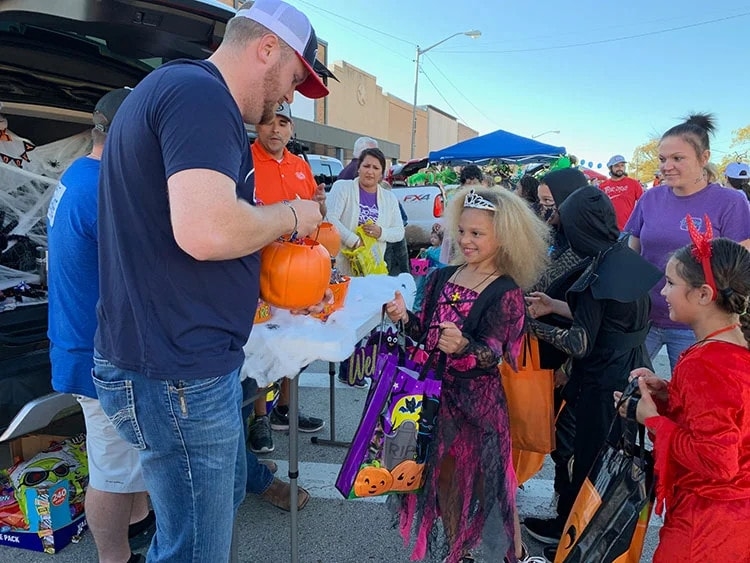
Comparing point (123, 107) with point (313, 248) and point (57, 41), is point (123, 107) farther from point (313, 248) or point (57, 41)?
point (57, 41)

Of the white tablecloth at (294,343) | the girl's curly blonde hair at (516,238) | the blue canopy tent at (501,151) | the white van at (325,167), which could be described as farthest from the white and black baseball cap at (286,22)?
the blue canopy tent at (501,151)

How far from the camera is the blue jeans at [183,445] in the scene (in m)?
1.41

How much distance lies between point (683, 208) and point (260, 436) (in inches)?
121

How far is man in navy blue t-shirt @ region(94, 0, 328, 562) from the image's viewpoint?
1217mm

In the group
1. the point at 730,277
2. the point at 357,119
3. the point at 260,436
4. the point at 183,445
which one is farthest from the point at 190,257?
the point at 357,119

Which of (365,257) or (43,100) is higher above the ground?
(43,100)

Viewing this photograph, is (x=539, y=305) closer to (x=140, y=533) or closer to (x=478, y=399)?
(x=478, y=399)

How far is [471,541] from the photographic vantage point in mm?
2219

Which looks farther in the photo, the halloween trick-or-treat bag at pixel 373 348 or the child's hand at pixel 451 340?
the halloween trick-or-treat bag at pixel 373 348

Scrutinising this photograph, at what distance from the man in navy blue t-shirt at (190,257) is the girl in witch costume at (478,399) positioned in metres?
0.98

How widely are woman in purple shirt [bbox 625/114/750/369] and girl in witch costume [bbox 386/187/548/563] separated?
1.24 metres

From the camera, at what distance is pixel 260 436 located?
3564 mm

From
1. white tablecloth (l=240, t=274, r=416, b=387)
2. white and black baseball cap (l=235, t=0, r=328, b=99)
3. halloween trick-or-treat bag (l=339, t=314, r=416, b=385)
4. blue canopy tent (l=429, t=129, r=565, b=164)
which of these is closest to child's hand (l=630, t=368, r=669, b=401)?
halloween trick-or-treat bag (l=339, t=314, r=416, b=385)

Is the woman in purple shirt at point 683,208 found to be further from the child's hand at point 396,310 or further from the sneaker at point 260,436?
the sneaker at point 260,436
